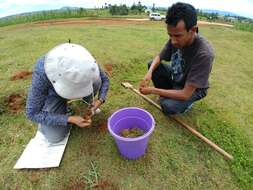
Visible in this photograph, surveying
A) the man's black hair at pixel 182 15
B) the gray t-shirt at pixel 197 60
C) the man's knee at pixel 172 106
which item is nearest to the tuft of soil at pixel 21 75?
the man's knee at pixel 172 106

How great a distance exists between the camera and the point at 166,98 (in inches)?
91.4

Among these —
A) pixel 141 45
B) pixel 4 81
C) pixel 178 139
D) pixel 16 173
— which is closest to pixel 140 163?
pixel 178 139

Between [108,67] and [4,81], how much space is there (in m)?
1.59

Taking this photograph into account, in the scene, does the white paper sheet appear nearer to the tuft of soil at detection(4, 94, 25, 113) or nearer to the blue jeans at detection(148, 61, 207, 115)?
the tuft of soil at detection(4, 94, 25, 113)

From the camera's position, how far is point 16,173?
73.3 inches


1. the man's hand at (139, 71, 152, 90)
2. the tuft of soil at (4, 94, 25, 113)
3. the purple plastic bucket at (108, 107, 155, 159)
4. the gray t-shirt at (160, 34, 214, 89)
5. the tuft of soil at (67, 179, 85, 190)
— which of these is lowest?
the tuft of soil at (67, 179, 85, 190)

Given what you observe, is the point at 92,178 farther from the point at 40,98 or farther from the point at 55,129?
the point at 40,98

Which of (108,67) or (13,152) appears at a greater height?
(108,67)

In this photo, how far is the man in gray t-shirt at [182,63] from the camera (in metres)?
1.64

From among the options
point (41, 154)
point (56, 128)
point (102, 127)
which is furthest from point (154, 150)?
point (41, 154)

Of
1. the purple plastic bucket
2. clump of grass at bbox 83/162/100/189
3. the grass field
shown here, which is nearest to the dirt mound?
the grass field

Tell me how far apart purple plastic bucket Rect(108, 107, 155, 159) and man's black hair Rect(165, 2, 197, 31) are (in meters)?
0.79

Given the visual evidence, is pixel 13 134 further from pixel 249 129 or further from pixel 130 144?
pixel 249 129

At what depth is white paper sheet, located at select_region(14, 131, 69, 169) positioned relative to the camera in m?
1.90
